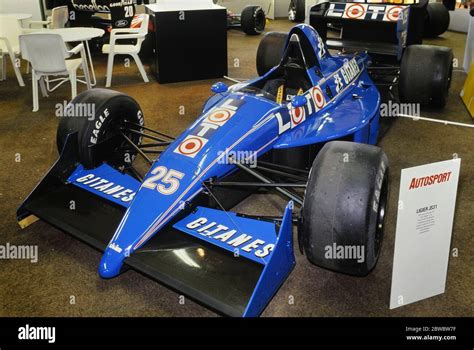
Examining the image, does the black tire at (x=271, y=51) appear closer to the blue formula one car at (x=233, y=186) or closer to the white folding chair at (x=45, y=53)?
the blue formula one car at (x=233, y=186)

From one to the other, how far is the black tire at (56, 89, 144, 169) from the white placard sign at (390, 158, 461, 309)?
1896 millimetres

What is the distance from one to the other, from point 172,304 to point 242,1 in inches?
395

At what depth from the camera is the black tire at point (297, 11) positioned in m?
10.5

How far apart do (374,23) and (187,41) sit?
88.7 inches

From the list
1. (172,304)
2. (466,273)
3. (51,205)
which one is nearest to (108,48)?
(51,205)

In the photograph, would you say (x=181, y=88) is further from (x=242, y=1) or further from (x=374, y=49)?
(x=242, y=1)

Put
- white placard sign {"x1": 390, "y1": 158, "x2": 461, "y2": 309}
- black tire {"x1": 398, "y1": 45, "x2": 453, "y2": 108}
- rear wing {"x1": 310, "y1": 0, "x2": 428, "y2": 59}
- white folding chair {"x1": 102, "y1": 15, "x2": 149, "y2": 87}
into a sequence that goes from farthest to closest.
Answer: white folding chair {"x1": 102, "y1": 15, "x2": 149, "y2": 87} → rear wing {"x1": 310, "y1": 0, "x2": 428, "y2": 59} → black tire {"x1": 398, "y1": 45, "x2": 453, "y2": 108} → white placard sign {"x1": 390, "y1": 158, "x2": 461, "y2": 309}

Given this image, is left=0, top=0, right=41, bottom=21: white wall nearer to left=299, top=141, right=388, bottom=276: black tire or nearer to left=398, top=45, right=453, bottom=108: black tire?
left=398, top=45, right=453, bottom=108: black tire

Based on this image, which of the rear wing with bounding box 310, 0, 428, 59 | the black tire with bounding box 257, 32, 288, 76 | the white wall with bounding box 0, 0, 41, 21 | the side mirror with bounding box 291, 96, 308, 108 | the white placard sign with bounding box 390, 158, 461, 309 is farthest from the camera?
the white wall with bounding box 0, 0, 41, 21

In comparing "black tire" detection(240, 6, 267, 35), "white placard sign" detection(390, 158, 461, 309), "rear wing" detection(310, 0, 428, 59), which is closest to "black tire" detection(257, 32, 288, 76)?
"rear wing" detection(310, 0, 428, 59)

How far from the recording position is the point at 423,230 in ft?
7.06

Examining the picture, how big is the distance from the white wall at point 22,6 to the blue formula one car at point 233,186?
6527 millimetres

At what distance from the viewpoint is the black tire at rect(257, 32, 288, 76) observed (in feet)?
16.7

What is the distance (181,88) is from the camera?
234 inches
